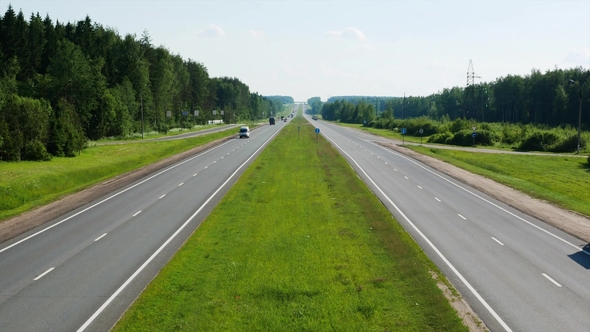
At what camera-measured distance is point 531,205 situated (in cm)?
2912

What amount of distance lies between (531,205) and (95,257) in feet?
80.1

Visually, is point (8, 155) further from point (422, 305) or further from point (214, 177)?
point (422, 305)

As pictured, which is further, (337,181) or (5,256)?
(337,181)

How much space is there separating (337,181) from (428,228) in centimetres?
1483

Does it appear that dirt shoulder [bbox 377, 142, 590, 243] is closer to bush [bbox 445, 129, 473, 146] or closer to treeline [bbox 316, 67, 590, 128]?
bush [bbox 445, 129, 473, 146]

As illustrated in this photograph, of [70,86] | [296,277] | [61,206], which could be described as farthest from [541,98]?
[296,277]

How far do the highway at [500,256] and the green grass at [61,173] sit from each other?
2202cm

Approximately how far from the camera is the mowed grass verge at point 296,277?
12.9 metres

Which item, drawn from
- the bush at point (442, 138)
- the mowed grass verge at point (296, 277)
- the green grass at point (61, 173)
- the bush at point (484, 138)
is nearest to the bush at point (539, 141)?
the bush at point (484, 138)

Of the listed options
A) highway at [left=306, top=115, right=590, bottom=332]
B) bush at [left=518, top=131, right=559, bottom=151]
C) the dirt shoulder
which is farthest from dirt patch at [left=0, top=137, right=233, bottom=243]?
bush at [left=518, top=131, right=559, bottom=151]

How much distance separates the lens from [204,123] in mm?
152125

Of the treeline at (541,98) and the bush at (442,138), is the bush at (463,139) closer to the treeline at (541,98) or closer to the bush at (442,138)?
the bush at (442,138)

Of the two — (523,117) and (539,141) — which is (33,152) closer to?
(539,141)

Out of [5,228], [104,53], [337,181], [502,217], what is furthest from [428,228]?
[104,53]
